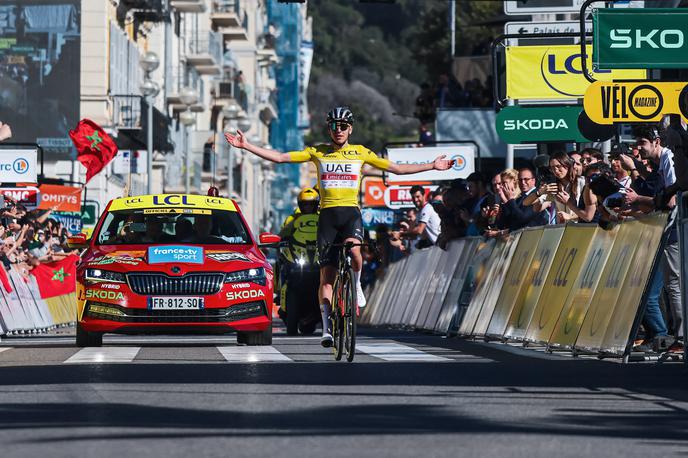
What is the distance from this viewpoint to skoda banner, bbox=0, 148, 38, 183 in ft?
104

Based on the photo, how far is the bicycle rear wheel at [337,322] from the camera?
50.3 ft

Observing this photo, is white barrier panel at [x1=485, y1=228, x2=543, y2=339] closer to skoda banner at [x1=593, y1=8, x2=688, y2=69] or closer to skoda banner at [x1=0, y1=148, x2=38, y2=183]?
skoda banner at [x1=593, y1=8, x2=688, y2=69]

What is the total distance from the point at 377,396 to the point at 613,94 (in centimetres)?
767

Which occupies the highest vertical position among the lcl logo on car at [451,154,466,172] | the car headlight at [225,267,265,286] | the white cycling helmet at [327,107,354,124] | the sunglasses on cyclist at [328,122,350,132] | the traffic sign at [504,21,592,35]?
the traffic sign at [504,21,592,35]

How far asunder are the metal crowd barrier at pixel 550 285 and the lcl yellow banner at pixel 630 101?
1.26 m

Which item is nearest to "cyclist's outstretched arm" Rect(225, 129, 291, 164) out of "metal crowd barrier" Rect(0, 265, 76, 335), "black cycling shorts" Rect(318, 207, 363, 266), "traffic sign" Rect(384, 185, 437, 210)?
"black cycling shorts" Rect(318, 207, 363, 266)

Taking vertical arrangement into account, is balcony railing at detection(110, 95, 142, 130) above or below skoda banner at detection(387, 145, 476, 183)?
above

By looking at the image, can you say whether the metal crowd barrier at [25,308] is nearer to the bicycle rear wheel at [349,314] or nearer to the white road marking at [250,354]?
the white road marking at [250,354]

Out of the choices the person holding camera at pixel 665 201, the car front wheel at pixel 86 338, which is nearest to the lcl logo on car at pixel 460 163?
the car front wheel at pixel 86 338

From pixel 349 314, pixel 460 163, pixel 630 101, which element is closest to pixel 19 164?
pixel 460 163

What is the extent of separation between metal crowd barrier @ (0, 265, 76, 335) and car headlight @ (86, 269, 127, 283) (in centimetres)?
559

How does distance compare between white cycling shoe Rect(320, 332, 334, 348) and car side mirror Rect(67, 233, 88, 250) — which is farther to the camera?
car side mirror Rect(67, 233, 88, 250)

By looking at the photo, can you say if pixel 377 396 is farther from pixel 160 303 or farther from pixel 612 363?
pixel 160 303

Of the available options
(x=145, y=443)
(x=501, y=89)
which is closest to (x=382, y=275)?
(x=501, y=89)
